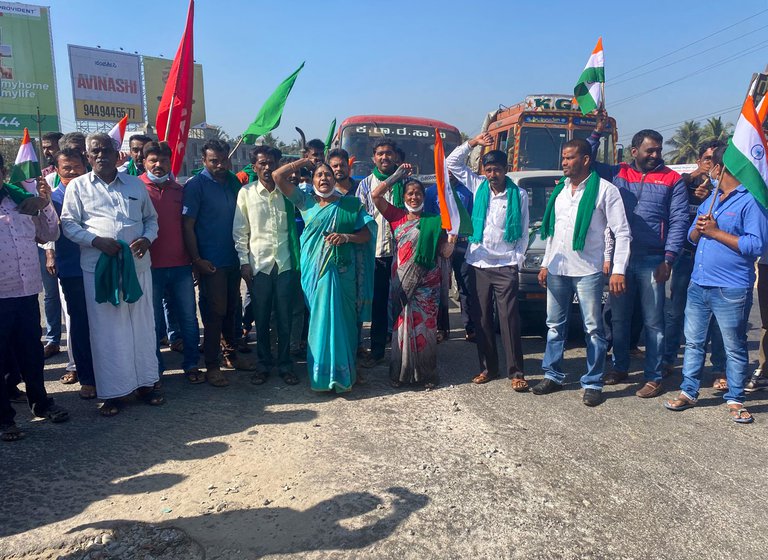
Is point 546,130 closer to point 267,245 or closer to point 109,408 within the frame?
point 267,245

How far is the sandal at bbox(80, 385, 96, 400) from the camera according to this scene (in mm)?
4637

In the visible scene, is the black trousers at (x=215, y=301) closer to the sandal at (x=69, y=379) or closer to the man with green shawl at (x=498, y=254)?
the sandal at (x=69, y=379)

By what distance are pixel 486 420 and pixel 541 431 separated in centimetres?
40

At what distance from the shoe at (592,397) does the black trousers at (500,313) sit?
1.80ft

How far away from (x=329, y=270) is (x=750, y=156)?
3.21m

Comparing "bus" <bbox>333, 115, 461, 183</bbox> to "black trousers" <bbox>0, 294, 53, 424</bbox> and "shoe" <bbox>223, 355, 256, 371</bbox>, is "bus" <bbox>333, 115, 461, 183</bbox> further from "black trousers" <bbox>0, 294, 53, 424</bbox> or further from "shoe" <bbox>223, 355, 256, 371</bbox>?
"black trousers" <bbox>0, 294, 53, 424</bbox>

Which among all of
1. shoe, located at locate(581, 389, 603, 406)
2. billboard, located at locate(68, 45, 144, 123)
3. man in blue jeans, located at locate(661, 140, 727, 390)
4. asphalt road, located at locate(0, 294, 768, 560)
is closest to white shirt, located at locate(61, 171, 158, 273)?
asphalt road, located at locate(0, 294, 768, 560)

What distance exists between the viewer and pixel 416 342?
15.9ft

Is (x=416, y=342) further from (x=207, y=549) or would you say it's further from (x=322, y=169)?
(x=207, y=549)

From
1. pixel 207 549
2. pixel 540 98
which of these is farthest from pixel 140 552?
pixel 540 98

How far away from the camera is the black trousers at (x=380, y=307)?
Result: 5551 mm

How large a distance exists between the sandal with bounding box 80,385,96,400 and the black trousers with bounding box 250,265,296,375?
1.34 metres

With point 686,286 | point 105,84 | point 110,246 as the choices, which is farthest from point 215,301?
point 105,84

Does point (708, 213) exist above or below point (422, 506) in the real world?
above
